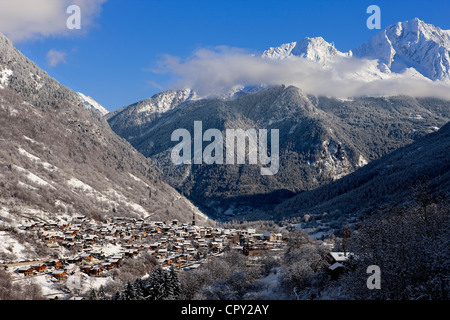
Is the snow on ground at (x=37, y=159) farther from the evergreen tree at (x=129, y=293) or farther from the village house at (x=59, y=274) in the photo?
the evergreen tree at (x=129, y=293)

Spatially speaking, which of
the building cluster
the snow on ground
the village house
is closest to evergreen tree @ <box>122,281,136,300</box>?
the building cluster

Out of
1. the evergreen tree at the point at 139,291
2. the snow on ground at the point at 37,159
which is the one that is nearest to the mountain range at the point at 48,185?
the snow on ground at the point at 37,159

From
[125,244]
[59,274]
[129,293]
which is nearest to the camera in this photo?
[129,293]

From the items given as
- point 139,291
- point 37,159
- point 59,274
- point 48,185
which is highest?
point 37,159

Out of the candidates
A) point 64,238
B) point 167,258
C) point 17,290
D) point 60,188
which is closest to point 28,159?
point 60,188

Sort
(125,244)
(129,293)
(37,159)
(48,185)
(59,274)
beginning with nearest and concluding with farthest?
(129,293)
(59,274)
(125,244)
(48,185)
(37,159)

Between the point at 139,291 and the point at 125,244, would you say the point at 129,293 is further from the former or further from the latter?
the point at 125,244

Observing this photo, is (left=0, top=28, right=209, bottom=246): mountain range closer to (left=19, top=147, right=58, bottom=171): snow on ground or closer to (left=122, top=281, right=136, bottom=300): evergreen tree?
(left=19, top=147, right=58, bottom=171): snow on ground

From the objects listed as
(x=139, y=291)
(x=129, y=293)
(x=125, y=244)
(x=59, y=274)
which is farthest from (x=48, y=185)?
(x=129, y=293)
